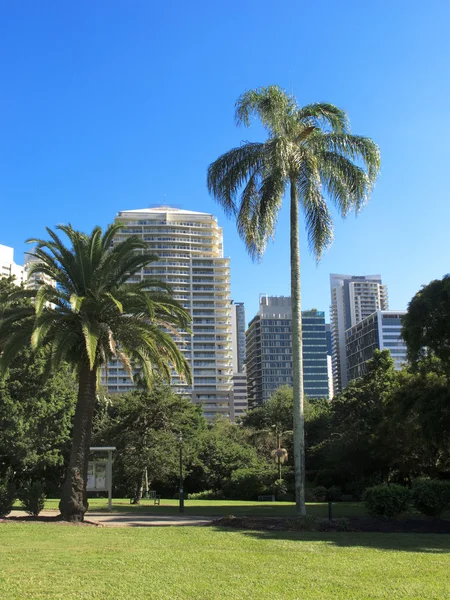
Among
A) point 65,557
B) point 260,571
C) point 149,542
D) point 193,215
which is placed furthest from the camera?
point 193,215

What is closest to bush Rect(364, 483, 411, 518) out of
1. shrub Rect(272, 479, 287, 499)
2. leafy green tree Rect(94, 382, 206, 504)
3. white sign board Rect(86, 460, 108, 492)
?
white sign board Rect(86, 460, 108, 492)

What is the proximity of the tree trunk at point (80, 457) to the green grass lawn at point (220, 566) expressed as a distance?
3898 mm

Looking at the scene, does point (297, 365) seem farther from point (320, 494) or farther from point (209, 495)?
point (209, 495)

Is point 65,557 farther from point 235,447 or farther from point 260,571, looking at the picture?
point 235,447

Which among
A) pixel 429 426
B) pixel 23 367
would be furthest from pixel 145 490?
pixel 429 426

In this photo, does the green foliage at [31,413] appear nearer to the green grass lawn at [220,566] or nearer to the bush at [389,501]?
the bush at [389,501]

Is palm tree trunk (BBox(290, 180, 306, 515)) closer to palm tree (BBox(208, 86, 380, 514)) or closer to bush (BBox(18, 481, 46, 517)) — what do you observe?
palm tree (BBox(208, 86, 380, 514))

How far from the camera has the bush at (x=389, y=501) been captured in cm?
1862

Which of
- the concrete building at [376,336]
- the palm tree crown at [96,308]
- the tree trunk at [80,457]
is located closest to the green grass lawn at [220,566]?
the tree trunk at [80,457]

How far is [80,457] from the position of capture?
62.4 ft

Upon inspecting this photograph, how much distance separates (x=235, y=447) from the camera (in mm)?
47688

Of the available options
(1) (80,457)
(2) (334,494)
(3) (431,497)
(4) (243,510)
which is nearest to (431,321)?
(3) (431,497)

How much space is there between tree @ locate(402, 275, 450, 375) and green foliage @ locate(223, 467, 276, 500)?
22.9 meters

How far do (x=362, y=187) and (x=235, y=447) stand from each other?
31572 millimetres
